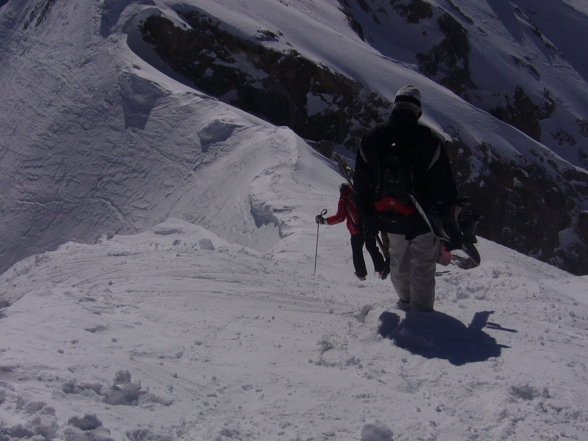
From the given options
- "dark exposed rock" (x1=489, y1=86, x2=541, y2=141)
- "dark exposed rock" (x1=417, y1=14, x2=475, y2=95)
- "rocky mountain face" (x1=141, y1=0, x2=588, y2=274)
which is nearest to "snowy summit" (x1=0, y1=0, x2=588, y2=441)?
"rocky mountain face" (x1=141, y1=0, x2=588, y2=274)

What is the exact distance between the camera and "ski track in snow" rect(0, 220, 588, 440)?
2.74 metres

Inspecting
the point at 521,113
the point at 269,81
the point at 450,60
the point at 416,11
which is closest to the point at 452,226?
the point at 269,81

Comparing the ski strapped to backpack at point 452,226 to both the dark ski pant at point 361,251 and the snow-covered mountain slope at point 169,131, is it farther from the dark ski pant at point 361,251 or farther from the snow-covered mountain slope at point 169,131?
the snow-covered mountain slope at point 169,131

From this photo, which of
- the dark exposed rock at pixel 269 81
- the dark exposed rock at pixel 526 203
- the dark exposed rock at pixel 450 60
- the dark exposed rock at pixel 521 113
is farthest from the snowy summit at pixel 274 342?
the dark exposed rock at pixel 450 60

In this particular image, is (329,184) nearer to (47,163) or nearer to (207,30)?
(47,163)

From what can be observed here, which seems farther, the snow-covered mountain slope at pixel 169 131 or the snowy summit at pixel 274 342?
the snow-covered mountain slope at pixel 169 131

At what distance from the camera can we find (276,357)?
12.0ft

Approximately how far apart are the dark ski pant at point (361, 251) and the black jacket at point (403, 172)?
45 cm

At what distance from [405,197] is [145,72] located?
58.0 ft

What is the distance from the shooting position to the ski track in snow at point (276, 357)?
2736 millimetres

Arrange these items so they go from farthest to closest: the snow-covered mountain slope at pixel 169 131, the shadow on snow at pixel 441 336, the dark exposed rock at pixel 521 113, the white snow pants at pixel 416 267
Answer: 1. the dark exposed rock at pixel 521 113
2. the snow-covered mountain slope at pixel 169 131
3. the white snow pants at pixel 416 267
4. the shadow on snow at pixel 441 336

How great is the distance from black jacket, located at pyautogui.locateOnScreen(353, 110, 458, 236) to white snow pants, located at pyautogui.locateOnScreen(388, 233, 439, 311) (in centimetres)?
17

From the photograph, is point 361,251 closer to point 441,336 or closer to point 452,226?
point 452,226

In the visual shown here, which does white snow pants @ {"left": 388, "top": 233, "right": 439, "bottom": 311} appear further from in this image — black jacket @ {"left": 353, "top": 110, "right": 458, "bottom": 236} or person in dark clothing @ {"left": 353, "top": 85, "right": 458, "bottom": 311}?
black jacket @ {"left": 353, "top": 110, "right": 458, "bottom": 236}
